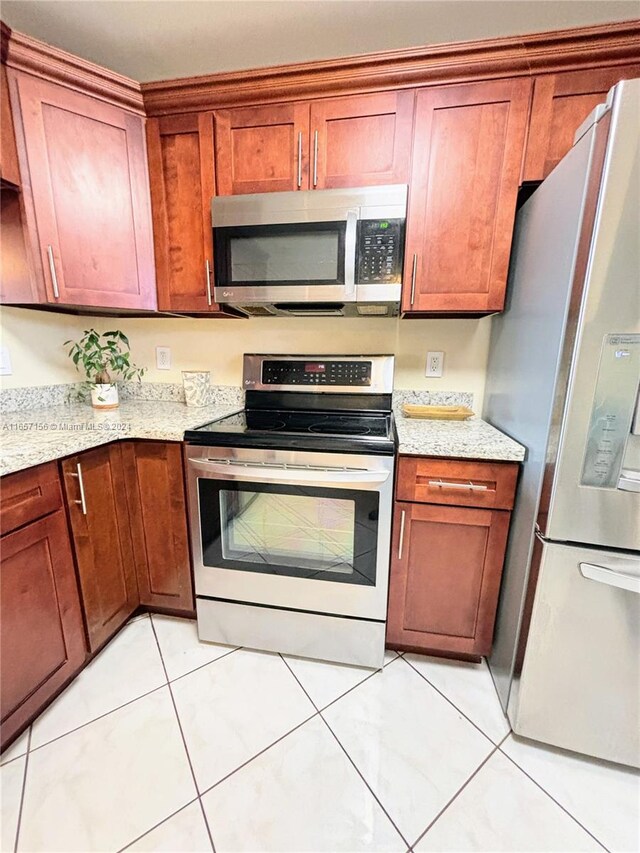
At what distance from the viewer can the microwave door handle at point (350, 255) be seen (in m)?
1.27

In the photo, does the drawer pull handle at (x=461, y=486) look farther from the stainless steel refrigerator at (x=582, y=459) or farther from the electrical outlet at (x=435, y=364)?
the electrical outlet at (x=435, y=364)

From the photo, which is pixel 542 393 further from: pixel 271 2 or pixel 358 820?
pixel 271 2

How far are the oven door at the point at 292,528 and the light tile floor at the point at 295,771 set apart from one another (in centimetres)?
31

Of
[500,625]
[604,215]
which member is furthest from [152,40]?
[500,625]

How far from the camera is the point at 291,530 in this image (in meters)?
1.34

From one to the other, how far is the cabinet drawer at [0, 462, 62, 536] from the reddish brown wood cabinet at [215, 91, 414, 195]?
123 centimetres

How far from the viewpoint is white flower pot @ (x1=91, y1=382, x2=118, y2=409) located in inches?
66.2

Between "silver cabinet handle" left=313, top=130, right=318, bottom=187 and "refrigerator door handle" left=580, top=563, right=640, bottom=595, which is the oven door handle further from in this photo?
"silver cabinet handle" left=313, top=130, right=318, bottom=187

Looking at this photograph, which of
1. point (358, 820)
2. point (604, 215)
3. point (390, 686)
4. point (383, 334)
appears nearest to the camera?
point (604, 215)

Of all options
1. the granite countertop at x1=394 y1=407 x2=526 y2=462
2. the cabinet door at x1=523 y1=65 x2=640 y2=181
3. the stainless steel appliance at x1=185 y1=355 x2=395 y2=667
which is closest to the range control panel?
the stainless steel appliance at x1=185 y1=355 x2=395 y2=667

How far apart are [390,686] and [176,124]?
2.29m

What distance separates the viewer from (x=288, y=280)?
135 cm

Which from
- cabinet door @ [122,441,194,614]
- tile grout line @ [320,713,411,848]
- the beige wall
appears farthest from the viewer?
the beige wall

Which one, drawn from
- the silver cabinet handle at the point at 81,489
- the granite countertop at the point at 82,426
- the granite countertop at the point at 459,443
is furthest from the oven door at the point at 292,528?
the silver cabinet handle at the point at 81,489
